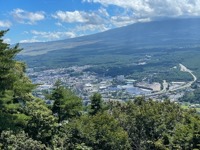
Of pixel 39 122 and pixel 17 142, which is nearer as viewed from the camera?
pixel 17 142

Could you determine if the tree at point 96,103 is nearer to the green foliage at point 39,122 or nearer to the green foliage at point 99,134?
the green foliage at point 99,134

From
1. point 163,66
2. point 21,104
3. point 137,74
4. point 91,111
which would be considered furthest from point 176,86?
point 21,104

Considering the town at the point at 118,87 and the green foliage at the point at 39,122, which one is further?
the town at the point at 118,87

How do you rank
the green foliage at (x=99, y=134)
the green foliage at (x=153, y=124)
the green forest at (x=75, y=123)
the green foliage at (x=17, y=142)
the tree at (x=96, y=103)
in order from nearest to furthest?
1. the green forest at (x=75, y=123)
2. the green foliage at (x=17, y=142)
3. the green foliage at (x=99, y=134)
4. the green foliage at (x=153, y=124)
5. the tree at (x=96, y=103)

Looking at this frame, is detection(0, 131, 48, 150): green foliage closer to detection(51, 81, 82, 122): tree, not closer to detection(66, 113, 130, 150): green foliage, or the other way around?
detection(66, 113, 130, 150): green foliage

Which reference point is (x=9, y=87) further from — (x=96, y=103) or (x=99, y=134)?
(x=96, y=103)

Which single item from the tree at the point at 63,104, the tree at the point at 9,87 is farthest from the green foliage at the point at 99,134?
the tree at the point at 9,87

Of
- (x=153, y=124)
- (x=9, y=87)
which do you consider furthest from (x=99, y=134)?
(x=9, y=87)

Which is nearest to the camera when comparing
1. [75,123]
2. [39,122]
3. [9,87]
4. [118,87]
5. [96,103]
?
[9,87]

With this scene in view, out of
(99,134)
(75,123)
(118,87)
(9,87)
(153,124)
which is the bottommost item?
(118,87)
